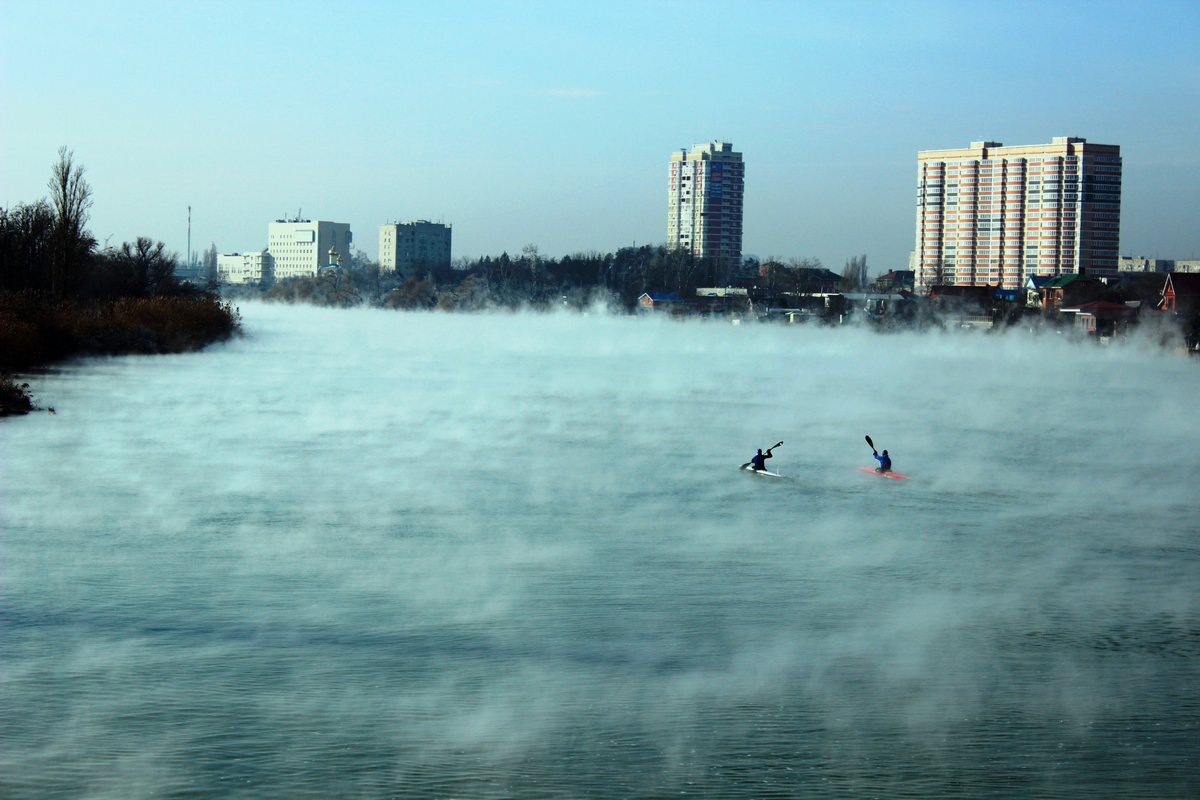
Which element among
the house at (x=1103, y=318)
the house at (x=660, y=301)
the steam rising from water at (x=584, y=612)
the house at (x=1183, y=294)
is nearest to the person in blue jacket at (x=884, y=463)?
the steam rising from water at (x=584, y=612)

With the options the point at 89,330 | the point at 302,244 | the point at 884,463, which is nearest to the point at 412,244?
the point at 302,244

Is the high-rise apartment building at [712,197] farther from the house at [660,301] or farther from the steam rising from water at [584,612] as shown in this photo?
the steam rising from water at [584,612]

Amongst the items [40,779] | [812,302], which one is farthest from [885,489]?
[812,302]

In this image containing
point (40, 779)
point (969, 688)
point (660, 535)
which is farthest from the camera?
point (660, 535)

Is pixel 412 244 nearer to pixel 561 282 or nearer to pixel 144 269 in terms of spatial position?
pixel 561 282

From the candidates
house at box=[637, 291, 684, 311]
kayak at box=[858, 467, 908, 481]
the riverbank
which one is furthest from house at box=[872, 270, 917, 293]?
Answer: kayak at box=[858, 467, 908, 481]

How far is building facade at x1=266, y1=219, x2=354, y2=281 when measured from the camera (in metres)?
160

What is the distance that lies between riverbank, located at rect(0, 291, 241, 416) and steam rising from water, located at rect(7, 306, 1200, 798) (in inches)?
261

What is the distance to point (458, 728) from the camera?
7.35 metres

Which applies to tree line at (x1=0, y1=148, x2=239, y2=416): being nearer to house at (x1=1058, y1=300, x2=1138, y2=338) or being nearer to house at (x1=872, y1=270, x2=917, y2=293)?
house at (x1=1058, y1=300, x2=1138, y2=338)

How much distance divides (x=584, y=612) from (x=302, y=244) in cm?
15687

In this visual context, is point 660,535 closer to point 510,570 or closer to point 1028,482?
point 510,570

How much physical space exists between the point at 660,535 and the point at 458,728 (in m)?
5.66

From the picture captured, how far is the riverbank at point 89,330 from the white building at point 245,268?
114 metres
